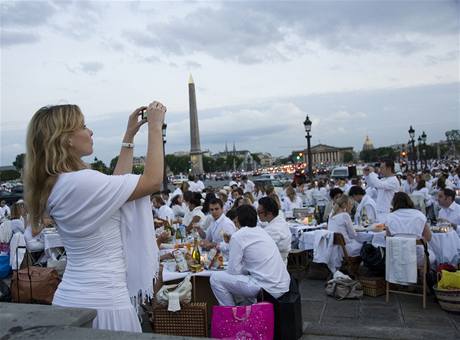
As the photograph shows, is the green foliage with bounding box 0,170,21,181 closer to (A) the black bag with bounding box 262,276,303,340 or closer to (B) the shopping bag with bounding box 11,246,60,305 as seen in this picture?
(B) the shopping bag with bounding box 11,246,60,305

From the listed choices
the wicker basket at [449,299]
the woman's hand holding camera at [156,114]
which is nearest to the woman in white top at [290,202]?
the wicker basket at [449,299]

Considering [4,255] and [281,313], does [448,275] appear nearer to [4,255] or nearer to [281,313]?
[281,313]

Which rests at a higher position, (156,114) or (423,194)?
(156,114)

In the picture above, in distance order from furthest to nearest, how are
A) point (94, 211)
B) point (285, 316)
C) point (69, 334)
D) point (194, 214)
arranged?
point (194, 214) < point (285, 316) < point (94, 211) < point (69, 334)

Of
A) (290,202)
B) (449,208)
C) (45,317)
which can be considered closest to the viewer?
(45,317)

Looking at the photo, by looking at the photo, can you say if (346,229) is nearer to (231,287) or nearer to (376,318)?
(376,318)

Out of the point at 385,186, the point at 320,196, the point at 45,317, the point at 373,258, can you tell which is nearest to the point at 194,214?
the point at 373,258

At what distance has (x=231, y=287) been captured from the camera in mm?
5285

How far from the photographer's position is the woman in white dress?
1949 millimetres

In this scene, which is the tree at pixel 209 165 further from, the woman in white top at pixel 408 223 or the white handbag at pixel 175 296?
the white handbag at pixel 175 296

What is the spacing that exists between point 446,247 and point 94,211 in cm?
654

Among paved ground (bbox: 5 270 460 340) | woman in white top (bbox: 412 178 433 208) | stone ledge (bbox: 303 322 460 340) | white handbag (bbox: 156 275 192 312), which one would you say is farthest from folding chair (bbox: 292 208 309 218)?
white handbag (bbox: 156 275 192 312)

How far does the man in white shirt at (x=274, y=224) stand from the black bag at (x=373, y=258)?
5.69 ft

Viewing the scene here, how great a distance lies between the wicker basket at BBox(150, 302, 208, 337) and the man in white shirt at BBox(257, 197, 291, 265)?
211 cm
